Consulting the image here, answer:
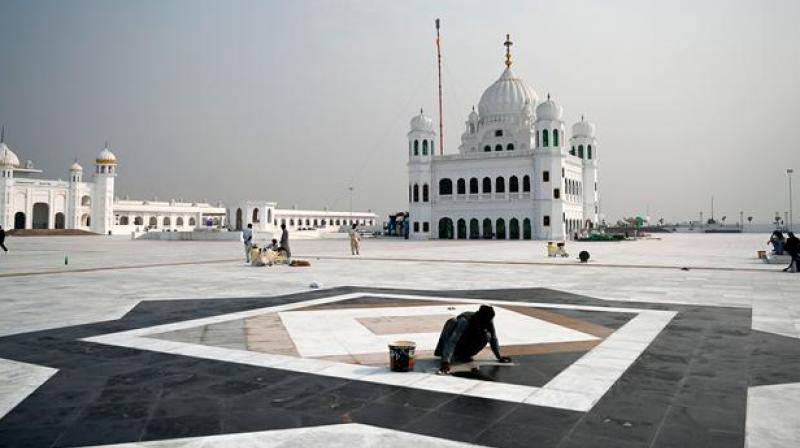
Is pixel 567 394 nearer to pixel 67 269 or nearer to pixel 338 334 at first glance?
pixel 338 334

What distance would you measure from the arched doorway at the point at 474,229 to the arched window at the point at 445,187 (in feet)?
15.0

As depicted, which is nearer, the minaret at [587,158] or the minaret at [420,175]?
the minaret at [420,175]

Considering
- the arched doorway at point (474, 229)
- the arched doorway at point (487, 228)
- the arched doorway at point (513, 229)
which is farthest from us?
the arched doorway at point (474, 229)

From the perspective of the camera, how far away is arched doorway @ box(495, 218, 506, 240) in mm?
58159

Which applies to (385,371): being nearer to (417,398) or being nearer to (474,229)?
(417,398)

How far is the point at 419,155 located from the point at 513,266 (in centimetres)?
4346

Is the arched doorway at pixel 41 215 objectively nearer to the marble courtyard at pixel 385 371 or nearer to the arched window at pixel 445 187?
the arched window at pixel 445 187

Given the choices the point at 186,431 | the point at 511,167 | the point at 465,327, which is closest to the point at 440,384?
the point at 465,327

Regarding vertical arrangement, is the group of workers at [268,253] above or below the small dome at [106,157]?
below

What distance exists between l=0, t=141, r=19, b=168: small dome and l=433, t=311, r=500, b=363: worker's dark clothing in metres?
102

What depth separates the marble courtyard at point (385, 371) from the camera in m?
4.18

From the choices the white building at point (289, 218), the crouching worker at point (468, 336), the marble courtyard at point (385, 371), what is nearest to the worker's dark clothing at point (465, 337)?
the crouching worker at point (468, 336)

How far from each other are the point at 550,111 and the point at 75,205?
262ft

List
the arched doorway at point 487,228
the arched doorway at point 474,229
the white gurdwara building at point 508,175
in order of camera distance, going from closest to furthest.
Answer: the white gurdwara building at point 508,175 → the arched doorway at point 487,228 → the arched doorway at point 474,229
